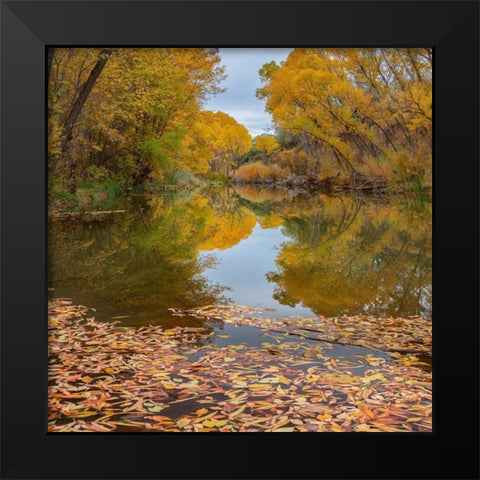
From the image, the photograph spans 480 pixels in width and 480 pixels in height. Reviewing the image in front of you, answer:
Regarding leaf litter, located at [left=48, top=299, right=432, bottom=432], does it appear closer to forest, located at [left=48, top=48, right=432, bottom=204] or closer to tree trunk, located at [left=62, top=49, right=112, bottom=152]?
forest, located at [left=48, top=48, right=432, bottom=204]

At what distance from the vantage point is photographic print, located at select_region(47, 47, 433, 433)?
269 cm

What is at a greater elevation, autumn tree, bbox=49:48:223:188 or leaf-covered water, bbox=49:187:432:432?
autumn tree, bbox=49:48:223:188

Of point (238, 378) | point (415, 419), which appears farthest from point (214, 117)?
point (415, 419)

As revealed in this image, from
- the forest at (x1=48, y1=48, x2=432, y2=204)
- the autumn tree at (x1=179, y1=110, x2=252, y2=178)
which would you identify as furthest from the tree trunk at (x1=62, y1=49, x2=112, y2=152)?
the autumn tree at (x1=179, y1=110, x2=252, y2=178)

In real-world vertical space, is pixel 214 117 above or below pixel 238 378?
above

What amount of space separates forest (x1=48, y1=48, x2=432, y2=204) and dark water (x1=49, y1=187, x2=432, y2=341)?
1.41m

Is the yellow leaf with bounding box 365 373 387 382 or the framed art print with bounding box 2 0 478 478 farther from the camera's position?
the yellow leaf with bounding box 365 373 387 382

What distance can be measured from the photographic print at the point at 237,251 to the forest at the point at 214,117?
0.07 meters

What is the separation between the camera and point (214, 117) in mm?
12750

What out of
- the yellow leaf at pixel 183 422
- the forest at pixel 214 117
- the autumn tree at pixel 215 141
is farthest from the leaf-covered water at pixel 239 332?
the autumn tree at pixel 215 141

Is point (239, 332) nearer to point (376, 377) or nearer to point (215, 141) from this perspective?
Answer: point (376, 377)

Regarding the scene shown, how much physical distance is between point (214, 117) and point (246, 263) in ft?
19.7
